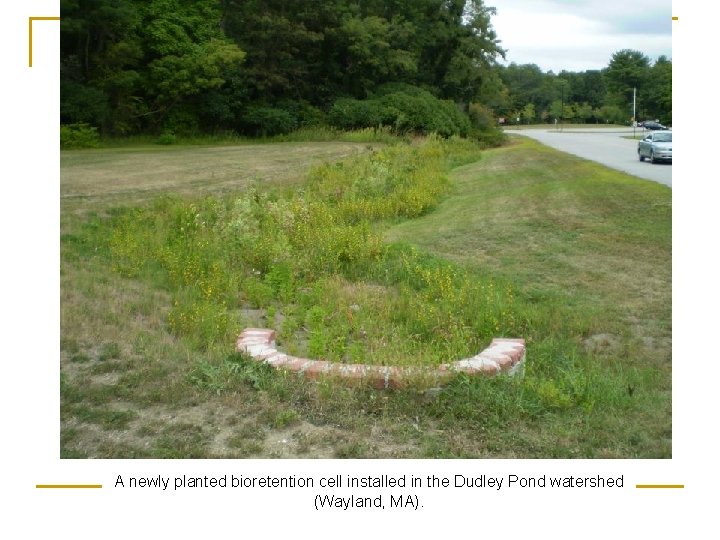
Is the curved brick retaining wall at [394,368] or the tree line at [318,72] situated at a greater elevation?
the tree line at [318,72]

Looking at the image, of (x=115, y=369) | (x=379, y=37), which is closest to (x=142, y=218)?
(x=115, y=369)

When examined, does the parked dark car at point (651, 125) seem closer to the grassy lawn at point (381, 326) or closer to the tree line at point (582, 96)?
the tree line at point (582, 96)

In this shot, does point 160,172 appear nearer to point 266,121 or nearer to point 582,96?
point 582,96

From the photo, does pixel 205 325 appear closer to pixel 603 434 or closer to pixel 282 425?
pixel 282 425

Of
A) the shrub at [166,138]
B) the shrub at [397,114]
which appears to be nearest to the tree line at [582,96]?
the shrub at [397,114]

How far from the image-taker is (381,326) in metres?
6.79

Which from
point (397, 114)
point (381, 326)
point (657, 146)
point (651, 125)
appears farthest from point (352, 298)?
point (397, 114)

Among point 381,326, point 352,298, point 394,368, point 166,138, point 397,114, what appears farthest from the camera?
point 397,114

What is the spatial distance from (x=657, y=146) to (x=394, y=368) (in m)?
20.0

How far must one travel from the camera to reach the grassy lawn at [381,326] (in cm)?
441

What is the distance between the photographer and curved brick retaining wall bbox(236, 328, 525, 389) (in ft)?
15.9

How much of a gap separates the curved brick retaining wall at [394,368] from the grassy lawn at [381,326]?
9 centimetres

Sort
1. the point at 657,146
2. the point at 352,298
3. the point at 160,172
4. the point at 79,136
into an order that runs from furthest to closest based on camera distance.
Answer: the point at 657,146 < the point at 79,136 < the point at 160,172 < the point at 352,298

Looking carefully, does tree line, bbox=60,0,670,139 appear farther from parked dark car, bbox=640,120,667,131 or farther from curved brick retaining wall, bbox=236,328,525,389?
curved brick retaining wall, bbox=236,328,525,389
